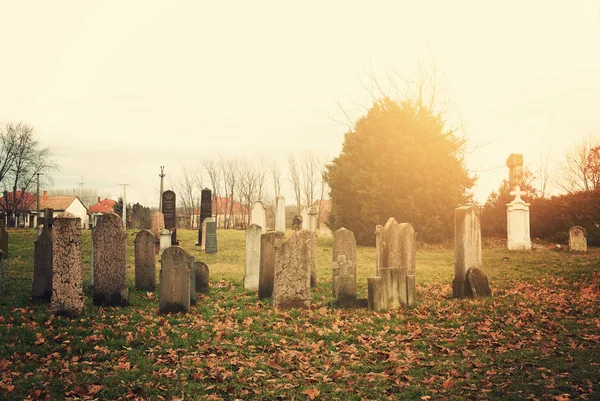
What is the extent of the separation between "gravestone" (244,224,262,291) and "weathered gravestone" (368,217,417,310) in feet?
10.0

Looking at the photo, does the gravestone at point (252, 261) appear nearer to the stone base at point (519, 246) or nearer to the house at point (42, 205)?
the stone base at point (519, 246)

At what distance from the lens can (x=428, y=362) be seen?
20.0 ft

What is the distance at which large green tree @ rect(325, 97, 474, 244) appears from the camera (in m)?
25.1

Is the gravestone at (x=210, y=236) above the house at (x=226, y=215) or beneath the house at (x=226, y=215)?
beneath

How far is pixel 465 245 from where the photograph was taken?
405 inches

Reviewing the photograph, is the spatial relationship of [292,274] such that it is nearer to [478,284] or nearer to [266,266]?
[266,266]

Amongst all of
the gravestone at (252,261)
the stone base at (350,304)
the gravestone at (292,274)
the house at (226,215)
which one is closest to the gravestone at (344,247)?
the stone base at (350,304)

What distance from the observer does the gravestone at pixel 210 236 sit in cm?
1952

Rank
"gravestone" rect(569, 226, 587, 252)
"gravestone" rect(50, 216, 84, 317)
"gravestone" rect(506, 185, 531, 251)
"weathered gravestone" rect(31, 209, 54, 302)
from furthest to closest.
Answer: "gravestone" rect(506, 185, 531, 251)
"gravestone" rect(569, 226, 587, 252)
"weathered gravestone" rect(31, 209, 54, 302)
"gravestone" rect(50, 216, 84, 317)

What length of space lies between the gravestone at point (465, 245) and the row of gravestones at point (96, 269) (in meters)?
5.95

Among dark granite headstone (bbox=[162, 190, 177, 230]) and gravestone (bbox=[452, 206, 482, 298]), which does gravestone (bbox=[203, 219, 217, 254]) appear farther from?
gravestone (bbox=[452, 206, 482, 298])

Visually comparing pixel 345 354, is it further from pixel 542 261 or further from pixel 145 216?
pixel 145 216

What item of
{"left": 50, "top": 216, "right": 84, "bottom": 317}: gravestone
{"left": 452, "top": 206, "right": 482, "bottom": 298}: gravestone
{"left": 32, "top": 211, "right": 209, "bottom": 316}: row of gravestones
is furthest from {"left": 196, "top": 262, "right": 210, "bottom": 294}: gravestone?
{"left": 452, "top": 206, "right": 482, "bottom": 298}: gravestone

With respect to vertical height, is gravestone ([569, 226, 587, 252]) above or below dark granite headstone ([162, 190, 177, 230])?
below
